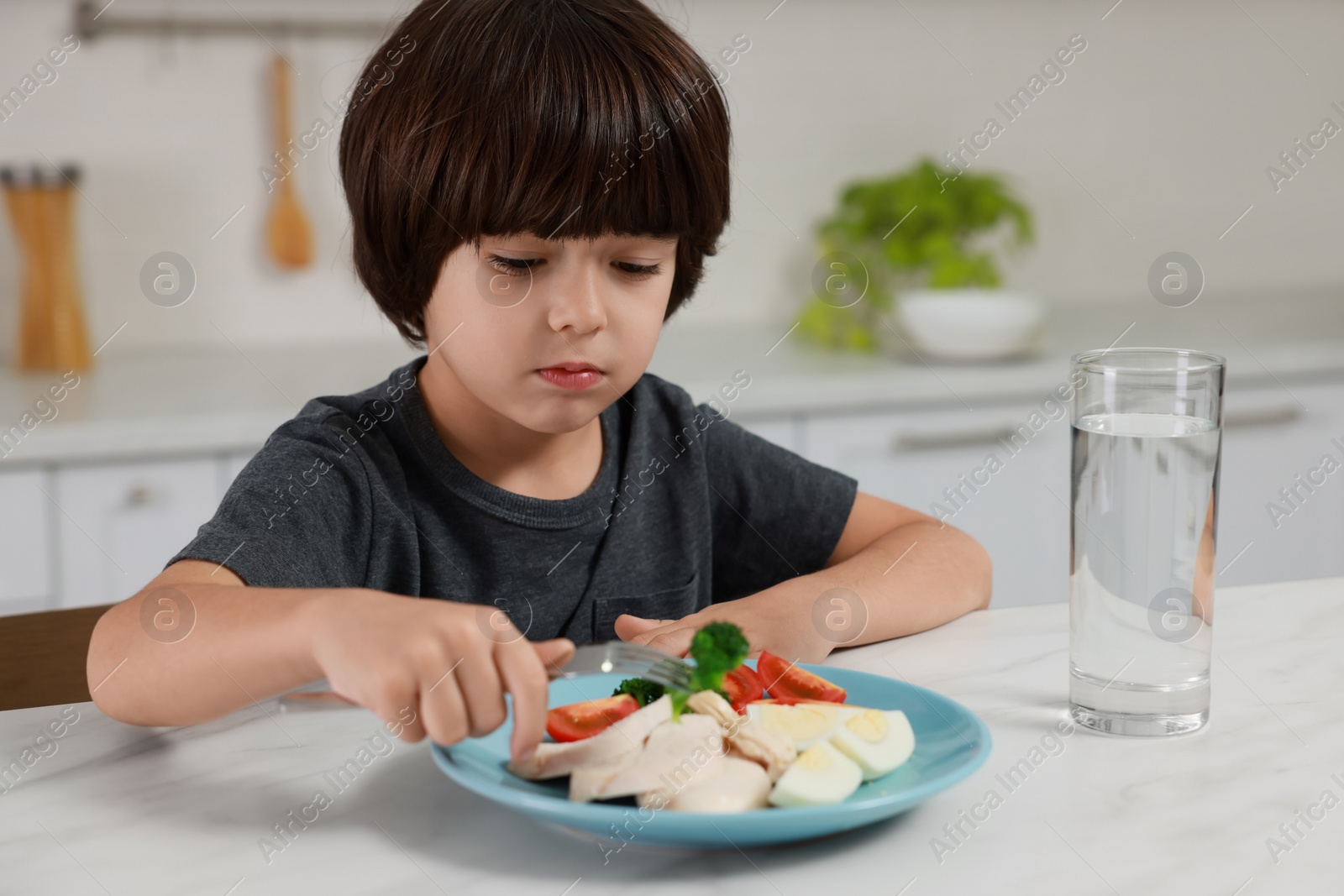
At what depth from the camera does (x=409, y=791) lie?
635mm

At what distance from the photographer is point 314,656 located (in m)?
0.65

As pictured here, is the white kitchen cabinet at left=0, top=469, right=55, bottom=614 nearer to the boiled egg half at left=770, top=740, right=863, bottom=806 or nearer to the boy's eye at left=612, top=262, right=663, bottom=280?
the boy's eye at left=612, top=262, right=663, bottom=280

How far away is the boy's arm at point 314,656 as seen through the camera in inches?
23.1

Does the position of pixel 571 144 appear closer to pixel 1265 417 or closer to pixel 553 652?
pixel 553 652

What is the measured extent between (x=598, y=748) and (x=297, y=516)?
0.43 metres

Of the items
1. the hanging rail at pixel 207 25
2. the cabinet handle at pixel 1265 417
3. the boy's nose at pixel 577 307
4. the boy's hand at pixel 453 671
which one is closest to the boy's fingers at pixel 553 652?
the boy's hand at pixel 453 671

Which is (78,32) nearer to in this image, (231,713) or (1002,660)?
(231,713)

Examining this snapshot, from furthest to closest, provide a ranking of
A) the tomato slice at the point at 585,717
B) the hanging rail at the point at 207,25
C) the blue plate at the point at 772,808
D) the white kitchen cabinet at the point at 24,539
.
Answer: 1. the hanging rail at the point at 207,25
2. the white kitchen cabinet at the point at 24,539
3. the tomato slice at the point at 585,717
4. the blue plate at the point at 772,808

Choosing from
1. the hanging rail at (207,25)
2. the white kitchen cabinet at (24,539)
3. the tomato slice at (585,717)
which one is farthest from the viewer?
the hanging rail at (207,25)

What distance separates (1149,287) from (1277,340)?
551 mm

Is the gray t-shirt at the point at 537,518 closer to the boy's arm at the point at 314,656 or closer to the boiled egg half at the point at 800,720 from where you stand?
the boy's arm at the point at 314,656

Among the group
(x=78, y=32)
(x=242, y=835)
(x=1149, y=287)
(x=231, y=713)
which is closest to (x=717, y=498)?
(x=231, y=713)

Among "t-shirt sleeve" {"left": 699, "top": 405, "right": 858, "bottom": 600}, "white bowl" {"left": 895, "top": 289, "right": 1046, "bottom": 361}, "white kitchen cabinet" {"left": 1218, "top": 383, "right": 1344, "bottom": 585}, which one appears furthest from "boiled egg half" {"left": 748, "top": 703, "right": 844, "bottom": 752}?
"white kitchen cabinet" {"left": 1218, "top": 383, "right": 1344, "bottom": 585}

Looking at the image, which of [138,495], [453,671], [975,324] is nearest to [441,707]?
[453,671]
